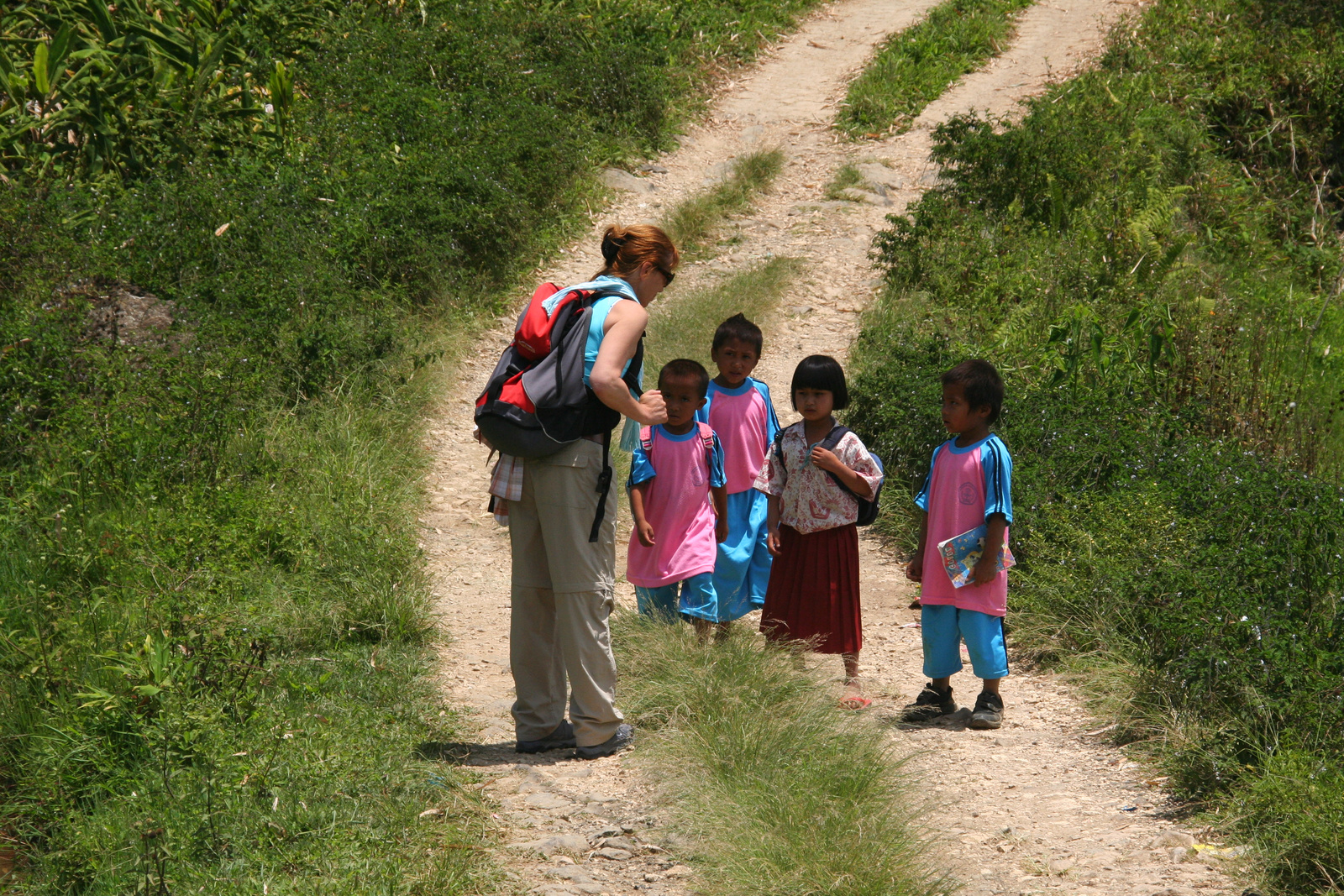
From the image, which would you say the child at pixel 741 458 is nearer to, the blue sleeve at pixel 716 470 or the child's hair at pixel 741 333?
the child's hair at pixel 741 333

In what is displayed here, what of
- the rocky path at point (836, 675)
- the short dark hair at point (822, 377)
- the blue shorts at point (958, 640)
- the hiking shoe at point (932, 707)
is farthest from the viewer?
the hiking shoe at point (932, 707)

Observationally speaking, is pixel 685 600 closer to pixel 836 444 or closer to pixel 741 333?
pixel 836 444

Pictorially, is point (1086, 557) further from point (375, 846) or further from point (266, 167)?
point (266, 167)

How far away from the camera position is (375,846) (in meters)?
3.17

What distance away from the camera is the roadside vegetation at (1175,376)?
4.01 meters

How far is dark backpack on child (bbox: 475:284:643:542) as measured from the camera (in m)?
3.60

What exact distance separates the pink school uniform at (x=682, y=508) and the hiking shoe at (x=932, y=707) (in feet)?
3.20

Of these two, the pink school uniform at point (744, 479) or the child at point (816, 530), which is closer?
the child at point (816, 530)

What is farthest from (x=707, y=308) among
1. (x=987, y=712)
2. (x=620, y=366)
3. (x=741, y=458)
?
(x=620, y=366)

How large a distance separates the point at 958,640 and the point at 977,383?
1.04m

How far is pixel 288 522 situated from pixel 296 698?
5.82ft

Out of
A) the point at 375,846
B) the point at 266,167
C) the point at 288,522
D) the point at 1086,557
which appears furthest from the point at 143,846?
the point at 266,167

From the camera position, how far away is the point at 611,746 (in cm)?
398

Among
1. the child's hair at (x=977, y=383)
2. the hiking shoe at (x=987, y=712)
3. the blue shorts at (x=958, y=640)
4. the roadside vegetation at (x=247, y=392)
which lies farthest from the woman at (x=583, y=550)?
the hiking shoe at (x=987, y=712)
